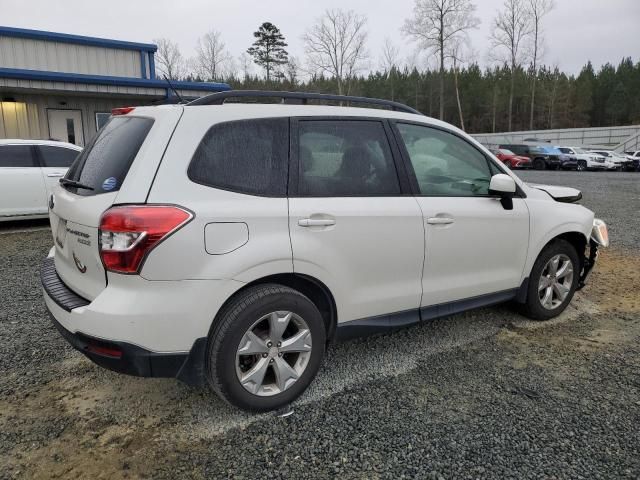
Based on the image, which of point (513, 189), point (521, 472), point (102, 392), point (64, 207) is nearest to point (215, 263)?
point (64, 207)

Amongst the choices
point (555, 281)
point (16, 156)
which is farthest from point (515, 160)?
point (555, 281)

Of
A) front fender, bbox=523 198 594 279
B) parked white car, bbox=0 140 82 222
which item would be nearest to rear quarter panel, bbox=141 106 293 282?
front fender, bbox=523 198 594 279

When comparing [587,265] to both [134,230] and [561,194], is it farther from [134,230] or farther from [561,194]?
[134,230]

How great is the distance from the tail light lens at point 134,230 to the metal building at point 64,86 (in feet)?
40.8

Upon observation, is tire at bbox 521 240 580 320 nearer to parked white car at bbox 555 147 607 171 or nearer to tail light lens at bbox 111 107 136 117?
tail light lens at bbox 111 107 136 117

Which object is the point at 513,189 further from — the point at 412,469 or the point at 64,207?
the point at 64,207

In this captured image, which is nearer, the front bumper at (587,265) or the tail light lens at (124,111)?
the tail light lens at (124,111)

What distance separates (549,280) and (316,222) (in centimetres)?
247

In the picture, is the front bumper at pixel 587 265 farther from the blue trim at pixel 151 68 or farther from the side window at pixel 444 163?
the blue trim at pixel 151 68

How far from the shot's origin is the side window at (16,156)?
26.0ft

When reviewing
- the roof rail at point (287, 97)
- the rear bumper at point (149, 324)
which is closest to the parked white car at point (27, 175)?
the roof rail at point (287, 97)

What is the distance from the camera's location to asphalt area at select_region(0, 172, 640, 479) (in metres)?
2.45

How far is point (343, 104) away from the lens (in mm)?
3402

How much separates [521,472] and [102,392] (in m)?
2.45
